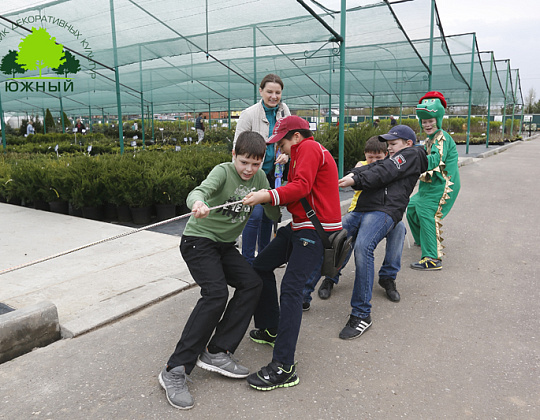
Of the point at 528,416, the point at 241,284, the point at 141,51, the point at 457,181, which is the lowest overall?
the point at 528,416

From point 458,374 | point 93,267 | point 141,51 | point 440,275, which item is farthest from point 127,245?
point 141,51

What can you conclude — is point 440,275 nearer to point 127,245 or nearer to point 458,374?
point 458,374

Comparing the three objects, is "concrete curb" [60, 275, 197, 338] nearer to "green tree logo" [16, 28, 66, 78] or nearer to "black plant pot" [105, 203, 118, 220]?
"black plant pot" [105, 203, 118, 220]

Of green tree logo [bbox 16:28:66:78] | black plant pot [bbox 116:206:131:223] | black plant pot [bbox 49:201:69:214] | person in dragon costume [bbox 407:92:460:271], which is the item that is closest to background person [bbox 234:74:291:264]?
person in dragon costume [bbox 407:92:460:271]

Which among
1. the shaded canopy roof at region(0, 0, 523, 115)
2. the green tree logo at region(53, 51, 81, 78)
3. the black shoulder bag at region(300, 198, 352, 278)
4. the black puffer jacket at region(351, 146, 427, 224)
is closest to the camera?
the black shoulder bag at region(300, 198, 352, 278)

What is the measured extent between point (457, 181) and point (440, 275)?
1138 mm

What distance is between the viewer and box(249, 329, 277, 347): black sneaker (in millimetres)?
3066

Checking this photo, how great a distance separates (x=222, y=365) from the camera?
2.61 m

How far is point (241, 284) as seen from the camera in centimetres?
269

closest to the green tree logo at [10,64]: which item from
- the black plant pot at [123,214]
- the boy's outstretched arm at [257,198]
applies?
the black plant pot at [123,214]

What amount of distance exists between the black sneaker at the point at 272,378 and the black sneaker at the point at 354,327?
0.69 meters

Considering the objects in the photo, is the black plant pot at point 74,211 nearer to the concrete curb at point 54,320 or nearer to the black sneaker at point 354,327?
the concrete curb at point 54,320

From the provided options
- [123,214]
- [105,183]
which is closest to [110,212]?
[123,214]

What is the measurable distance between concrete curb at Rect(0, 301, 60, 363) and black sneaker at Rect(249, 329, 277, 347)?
4.60 ft
